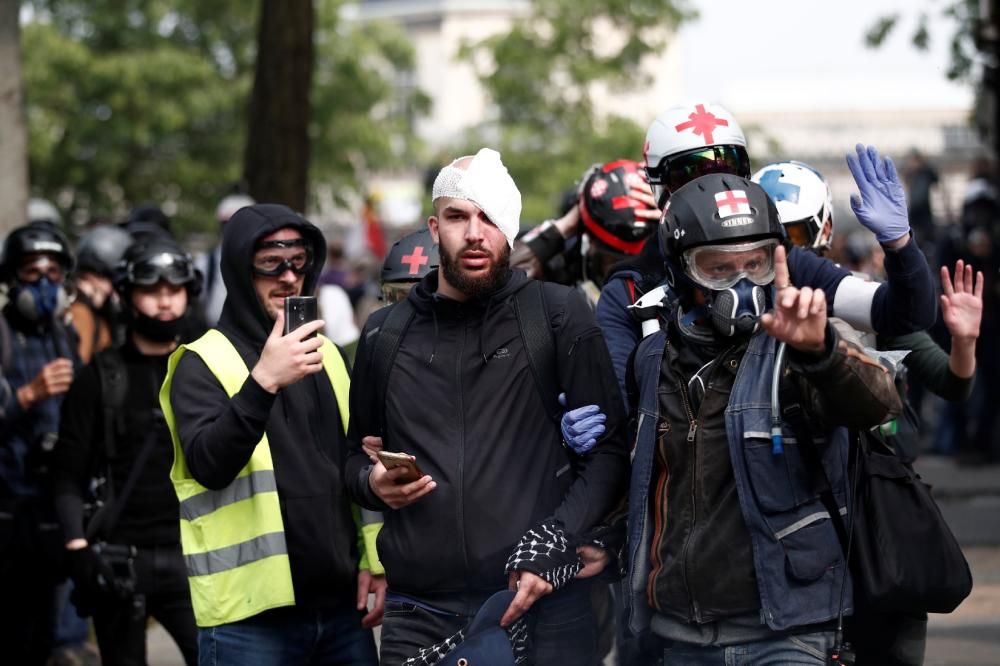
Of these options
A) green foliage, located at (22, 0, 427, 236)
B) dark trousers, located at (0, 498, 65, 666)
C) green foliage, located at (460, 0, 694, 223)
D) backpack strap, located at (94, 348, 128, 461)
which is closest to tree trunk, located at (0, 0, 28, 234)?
dark trousers, located at (0, 498, 65, 666)

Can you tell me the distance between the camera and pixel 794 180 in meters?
5.72

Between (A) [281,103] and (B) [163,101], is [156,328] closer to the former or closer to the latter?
(A) [281,103]

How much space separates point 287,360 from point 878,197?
1.68m

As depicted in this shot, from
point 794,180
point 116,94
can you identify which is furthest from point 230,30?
point 794,180

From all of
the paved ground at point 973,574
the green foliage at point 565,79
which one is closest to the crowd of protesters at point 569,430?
the paved ground at point 973,574

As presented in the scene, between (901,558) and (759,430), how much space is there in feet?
1.85

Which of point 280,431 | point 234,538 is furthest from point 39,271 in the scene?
point 234,538

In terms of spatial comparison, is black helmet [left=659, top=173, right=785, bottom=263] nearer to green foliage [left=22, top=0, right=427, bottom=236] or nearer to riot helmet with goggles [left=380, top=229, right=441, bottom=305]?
riot helmet with goggles [left=380, top=229, right=441, bottom=305]

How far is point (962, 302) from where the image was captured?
14.9 ft

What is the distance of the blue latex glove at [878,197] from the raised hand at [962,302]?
239 millimetres

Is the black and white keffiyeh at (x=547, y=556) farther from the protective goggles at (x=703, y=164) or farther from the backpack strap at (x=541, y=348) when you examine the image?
the protective goggles at (x=703, y=164)

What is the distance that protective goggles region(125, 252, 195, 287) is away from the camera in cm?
628

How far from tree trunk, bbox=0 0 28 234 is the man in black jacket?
5.50 m

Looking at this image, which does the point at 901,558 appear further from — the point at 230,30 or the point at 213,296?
the point at 230,30
